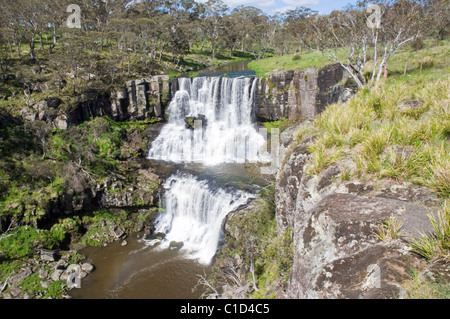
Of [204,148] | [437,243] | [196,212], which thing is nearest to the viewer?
[437,243]

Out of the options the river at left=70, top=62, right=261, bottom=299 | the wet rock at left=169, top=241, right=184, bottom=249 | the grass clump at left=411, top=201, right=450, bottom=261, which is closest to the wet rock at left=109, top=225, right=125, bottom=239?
the river at left=70, top=62, right=261, bottom=299

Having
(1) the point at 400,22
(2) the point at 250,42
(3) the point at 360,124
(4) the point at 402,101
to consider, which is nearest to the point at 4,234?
(3) the point at 360,124

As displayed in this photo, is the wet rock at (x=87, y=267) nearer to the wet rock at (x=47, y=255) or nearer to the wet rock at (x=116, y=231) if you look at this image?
the wet rock at (x=47, y=255)

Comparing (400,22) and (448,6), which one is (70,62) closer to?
(400,22)

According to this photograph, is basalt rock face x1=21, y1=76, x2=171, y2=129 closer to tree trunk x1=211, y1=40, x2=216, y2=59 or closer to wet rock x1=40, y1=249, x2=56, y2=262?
wet rock x1=40, y1=249, x2=56, y2=262

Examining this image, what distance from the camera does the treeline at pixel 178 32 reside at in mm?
19344

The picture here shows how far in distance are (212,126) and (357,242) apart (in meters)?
26.2

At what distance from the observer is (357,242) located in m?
4.03

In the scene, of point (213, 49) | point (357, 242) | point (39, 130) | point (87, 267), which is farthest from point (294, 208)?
point (213, 49)

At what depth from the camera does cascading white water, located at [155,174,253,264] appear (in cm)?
1795

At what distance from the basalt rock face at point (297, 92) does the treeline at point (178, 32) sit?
205cm

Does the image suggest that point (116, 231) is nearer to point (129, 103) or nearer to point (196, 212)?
point (196, 212)

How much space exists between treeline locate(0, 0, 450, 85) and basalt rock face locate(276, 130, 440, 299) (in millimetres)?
15089
